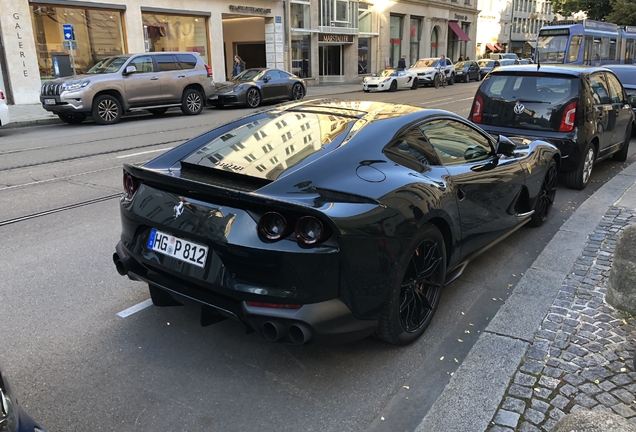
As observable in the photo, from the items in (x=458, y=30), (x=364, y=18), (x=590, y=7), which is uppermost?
(x=590, y=7)

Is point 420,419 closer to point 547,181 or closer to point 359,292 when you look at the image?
point 359,292

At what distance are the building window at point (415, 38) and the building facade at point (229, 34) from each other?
3.3 inches

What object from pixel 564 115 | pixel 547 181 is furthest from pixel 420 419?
pixel 564 115

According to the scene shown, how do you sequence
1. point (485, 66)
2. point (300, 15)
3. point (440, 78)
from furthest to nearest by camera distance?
point (485, 66) → point (440, 78) → point (300, 15)

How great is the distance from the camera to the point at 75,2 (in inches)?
822

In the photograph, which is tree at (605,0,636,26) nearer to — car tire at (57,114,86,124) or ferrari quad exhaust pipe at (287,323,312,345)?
car tire at (57,114,86,124)

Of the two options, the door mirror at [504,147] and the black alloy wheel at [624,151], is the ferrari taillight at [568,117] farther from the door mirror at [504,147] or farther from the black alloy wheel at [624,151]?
the door mirror at [504,147]

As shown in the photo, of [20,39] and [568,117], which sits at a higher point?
[20,39]

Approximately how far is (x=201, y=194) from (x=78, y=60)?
21425 mm

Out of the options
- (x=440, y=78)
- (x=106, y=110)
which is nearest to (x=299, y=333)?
(x=106, y=110)

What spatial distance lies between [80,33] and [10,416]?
75.8ft

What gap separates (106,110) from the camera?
15.3 m

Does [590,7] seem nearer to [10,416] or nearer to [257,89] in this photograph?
[257,89]

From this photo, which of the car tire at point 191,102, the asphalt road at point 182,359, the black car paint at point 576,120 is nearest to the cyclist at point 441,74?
the car tire at point 191,102
